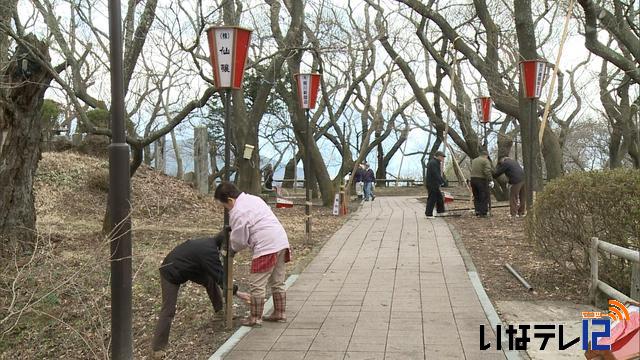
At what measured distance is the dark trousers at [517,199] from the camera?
14.0 metres

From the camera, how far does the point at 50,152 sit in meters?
20.2

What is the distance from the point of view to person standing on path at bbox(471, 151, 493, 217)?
14281 mm

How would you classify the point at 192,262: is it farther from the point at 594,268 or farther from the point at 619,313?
the point at 594,268

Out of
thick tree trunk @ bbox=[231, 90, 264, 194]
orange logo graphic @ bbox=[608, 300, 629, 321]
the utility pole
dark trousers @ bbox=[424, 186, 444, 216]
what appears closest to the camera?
orange logo graphic @ bbox=[608, 300, 629, 321]

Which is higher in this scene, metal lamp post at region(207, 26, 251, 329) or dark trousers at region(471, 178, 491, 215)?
metal lamp post at region(207, 26, 251, 329)

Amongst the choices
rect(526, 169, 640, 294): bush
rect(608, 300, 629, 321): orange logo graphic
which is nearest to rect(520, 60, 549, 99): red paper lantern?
rect(526, 169, 640, 294): bush

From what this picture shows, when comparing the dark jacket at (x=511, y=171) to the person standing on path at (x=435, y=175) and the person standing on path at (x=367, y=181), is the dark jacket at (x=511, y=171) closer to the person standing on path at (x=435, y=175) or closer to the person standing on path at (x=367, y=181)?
the person standing on path at (x=435, y=175)

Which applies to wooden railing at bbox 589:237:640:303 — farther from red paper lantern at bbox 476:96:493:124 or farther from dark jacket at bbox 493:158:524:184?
red paper lantern at bbox 476:96:493:124

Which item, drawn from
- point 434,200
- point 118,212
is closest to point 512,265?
point 118,212

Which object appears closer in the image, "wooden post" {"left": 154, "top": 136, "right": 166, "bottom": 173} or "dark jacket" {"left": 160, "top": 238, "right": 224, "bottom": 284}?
"dark jacket" {"left": 160, "top": 238, "right": 224, "bottom": 284}

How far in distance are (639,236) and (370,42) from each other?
13.4 m

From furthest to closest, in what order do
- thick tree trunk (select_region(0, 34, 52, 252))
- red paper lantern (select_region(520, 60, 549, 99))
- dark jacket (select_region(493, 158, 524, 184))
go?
dark jacket (select_region(493, 158, 524, 184)), red paper lantern (select_region(520, 60, 549, 99)), thick tree trunk (select_region(0, 34, 52, 252))

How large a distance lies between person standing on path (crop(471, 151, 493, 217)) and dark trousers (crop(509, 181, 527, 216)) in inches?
25.1

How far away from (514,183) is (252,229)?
32.3 feet
